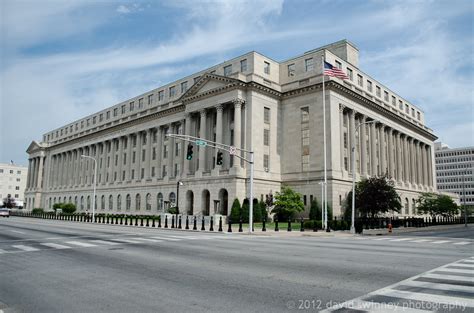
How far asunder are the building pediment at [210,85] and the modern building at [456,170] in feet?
396

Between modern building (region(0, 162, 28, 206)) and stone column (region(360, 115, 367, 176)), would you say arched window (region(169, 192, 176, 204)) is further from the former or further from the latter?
modern building (region(0, 162, 28, 206))

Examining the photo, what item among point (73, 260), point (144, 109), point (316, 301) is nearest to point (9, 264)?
point (73, 260)

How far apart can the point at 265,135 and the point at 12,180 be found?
141 m

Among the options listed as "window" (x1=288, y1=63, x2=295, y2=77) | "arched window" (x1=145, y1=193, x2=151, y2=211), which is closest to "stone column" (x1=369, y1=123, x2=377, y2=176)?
"window" (x1=288, y1=63, x2=295, y2=77)

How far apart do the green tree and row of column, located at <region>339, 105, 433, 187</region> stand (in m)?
17.1

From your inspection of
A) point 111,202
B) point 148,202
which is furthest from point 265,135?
point 111,202

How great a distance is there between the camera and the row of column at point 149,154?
57688 millimetres

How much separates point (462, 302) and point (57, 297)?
8.22 meters

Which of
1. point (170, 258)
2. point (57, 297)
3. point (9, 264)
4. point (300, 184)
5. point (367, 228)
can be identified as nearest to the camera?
point (57, 297)

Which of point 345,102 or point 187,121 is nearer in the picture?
point 345,102

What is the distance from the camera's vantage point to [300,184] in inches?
2098

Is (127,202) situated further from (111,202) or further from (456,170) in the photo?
(456,170)

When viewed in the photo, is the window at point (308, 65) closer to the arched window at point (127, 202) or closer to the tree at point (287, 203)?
the tree at point (287, 203)

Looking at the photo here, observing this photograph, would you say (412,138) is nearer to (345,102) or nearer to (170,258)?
(345,102)
